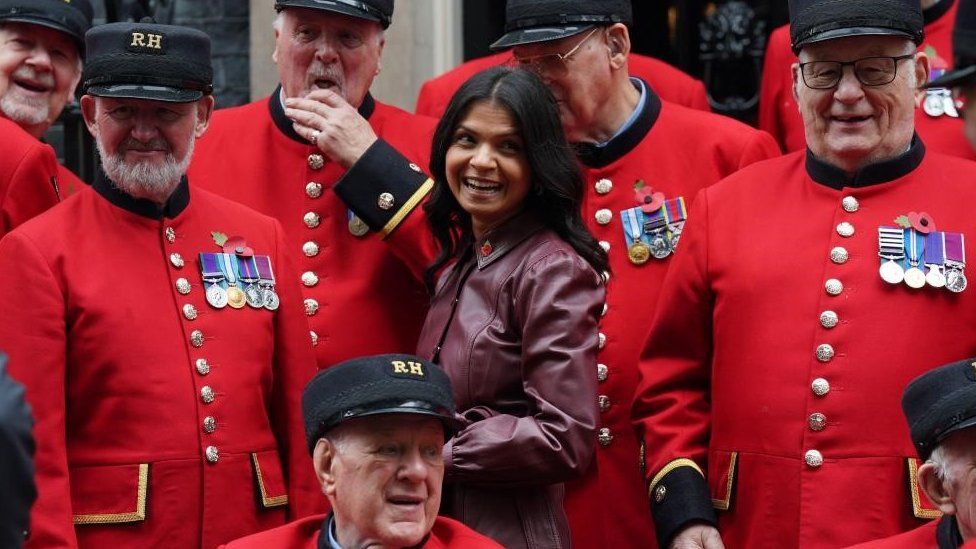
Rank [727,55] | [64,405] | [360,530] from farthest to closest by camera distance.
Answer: [727,55] → [64,405] → [360,530]

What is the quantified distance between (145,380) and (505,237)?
0.86 metres

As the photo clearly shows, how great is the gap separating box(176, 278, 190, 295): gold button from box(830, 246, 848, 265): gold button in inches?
57.0

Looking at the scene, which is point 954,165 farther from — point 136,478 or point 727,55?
point 727,55

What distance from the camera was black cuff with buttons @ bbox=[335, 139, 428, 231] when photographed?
195 inches

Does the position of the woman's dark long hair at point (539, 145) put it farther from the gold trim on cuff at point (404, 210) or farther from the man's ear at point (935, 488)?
the man's ear at point (935, 488)

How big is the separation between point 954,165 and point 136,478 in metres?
1.94

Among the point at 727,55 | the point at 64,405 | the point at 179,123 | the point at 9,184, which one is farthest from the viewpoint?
the point at 727,55

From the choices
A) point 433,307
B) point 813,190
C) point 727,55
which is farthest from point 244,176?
point 727,55

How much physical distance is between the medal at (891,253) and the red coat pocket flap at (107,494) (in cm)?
169

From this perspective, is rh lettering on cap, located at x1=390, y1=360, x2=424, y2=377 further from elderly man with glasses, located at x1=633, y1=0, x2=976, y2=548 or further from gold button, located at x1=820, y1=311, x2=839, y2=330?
gold button, located at x1=820, y1=311, x2=839, y2=330

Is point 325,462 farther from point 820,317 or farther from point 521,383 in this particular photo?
point 820,317

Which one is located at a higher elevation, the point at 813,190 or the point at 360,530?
the point at 813,190

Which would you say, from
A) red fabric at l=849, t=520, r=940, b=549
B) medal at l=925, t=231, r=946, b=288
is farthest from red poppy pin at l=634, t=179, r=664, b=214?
red fabric at l=849, t=520, r=940, b=549

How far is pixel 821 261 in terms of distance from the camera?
14.9ft
